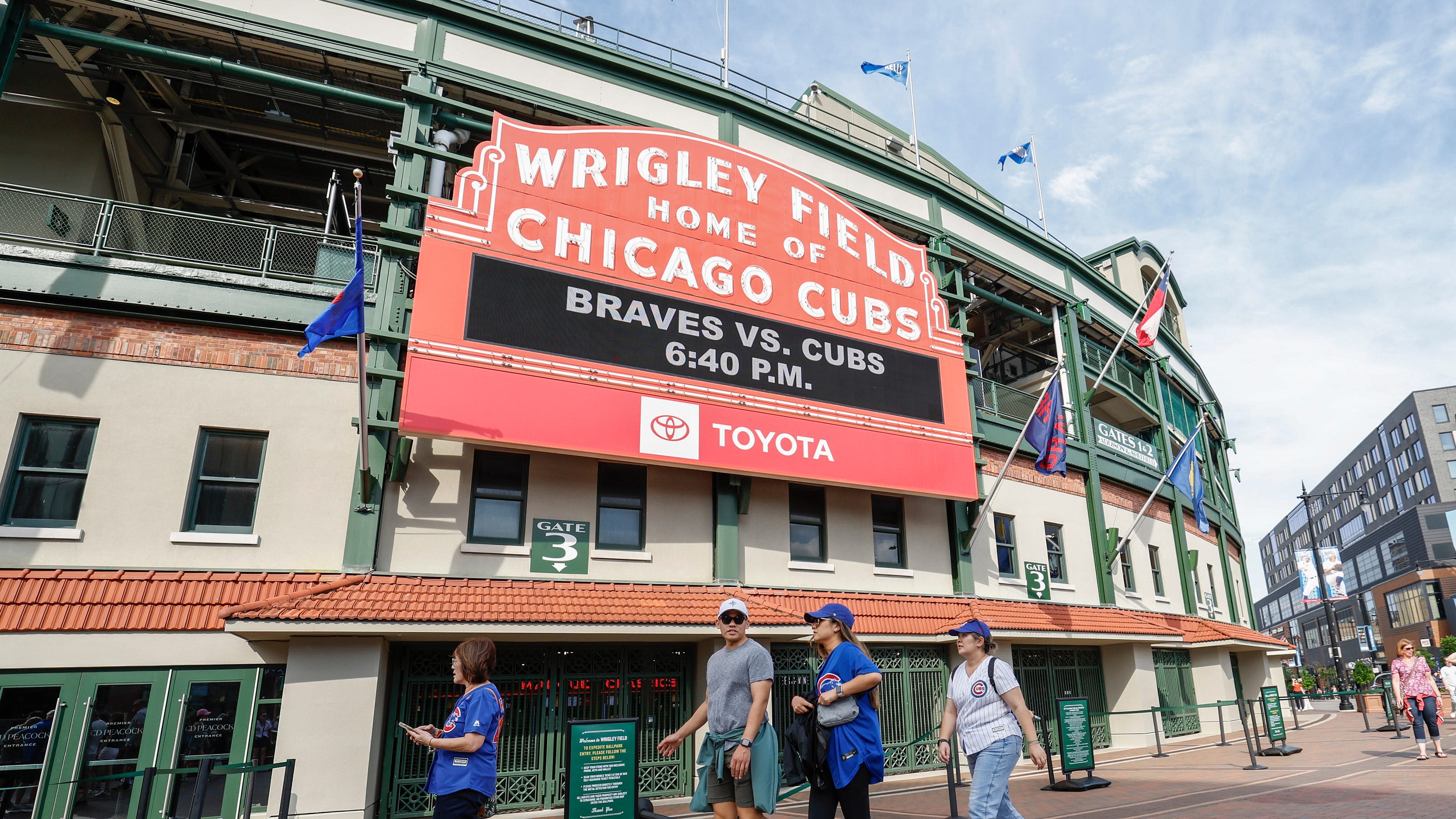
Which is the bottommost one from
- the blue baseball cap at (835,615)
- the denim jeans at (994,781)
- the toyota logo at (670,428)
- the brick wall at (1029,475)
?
the denim jeans at (994,781)

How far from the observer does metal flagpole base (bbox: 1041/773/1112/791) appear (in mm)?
11672

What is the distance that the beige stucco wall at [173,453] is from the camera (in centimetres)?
1081

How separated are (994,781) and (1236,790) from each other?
7550 millimetres

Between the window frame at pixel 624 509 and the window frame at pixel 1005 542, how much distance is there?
8.37 metres

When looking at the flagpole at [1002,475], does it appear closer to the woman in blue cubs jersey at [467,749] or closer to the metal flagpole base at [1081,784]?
the metal flagpole base at [1081,784]

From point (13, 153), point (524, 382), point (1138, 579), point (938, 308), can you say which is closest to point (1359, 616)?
point (1138, 579)

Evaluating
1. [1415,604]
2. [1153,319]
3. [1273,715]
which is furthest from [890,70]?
[1415,604]

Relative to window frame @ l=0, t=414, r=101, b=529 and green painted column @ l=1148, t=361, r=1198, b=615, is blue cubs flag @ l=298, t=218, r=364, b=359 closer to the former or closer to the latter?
window frame @ l=0, t=414, r=101, b=529

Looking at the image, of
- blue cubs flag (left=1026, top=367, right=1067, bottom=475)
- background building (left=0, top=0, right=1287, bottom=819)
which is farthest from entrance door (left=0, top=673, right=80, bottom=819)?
blue cubs flag (left=1026, top=367, right=1067, bottom=475)

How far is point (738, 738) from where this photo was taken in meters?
5.29

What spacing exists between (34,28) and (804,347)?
12954 mm

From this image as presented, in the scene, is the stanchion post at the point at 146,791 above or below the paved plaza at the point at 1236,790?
above

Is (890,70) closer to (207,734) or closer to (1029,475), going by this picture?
(1029,475)

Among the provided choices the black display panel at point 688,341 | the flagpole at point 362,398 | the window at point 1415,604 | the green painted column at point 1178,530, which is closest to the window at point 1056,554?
the black display panel at point 688,341
